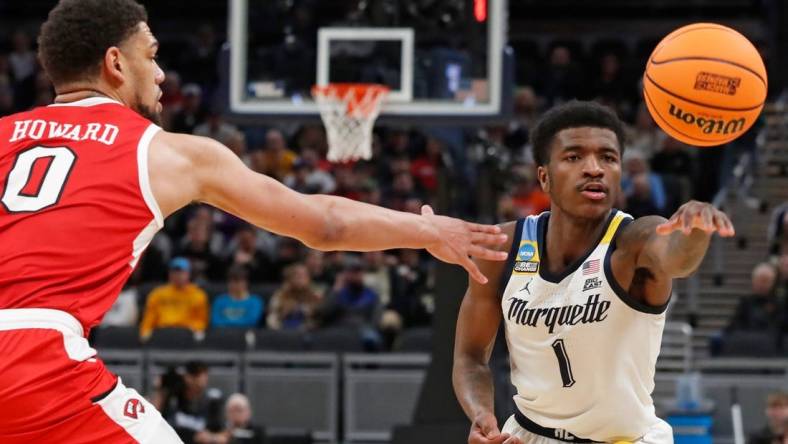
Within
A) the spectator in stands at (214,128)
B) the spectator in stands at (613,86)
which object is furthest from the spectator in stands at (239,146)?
the spectator in stands at (613,86)

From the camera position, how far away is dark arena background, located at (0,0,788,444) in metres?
11.3

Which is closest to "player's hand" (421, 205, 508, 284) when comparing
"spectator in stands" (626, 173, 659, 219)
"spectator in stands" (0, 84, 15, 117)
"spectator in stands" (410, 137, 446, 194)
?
"spectator in stands" (626, 173, 659, 219)

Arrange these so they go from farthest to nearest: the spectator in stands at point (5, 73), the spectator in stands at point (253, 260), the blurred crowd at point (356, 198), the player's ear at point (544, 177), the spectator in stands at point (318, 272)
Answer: the spectator in stands at point (5, 73) < the spectator in stands at point (253, 260) < the spectator in stands at point (318, 272) < the blurred crowd at point (356, 198) < the player's ear at point (544, 177)

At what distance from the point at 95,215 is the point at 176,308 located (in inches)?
409

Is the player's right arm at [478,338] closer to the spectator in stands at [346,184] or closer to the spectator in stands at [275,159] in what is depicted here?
the spectator in stands at [346,184]

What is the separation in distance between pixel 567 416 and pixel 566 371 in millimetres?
188

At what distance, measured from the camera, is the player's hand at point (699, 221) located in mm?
4512

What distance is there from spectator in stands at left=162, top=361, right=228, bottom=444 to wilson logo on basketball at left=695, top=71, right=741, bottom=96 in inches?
284

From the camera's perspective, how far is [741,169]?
17.4m

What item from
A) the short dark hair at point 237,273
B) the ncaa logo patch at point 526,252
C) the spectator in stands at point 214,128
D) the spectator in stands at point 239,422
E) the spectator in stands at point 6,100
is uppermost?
the ncaa logo patch at point 526,252

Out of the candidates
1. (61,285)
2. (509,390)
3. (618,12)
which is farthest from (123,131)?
(618,12)

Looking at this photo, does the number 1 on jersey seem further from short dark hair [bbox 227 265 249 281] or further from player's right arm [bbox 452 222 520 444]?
short dark hair [bbox 227 265 249 281]

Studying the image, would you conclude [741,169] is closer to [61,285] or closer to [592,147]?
[592,147]

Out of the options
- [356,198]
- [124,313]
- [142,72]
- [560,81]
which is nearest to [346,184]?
[356,198]
